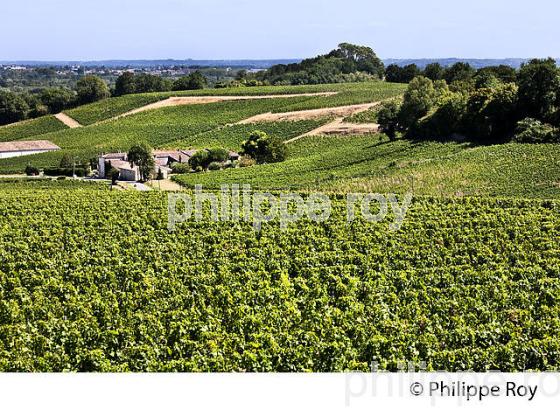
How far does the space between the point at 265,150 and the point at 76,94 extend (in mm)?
69809

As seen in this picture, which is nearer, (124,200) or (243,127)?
(124,200)

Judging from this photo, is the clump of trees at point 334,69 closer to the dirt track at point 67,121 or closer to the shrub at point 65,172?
the dirt track at point 67,121

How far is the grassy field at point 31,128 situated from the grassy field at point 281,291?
70.4 m

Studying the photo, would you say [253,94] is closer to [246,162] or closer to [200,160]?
[200,160]

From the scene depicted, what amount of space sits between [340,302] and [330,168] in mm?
35494

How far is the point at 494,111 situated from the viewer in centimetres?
5609

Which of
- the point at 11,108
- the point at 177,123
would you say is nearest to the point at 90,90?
the point at 11,108

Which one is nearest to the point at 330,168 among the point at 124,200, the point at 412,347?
the point at 124,200

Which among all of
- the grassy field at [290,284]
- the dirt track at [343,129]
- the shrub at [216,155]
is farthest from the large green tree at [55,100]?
the grassy field at [290,284]

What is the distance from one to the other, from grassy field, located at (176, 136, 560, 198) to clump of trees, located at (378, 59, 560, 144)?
2.61m

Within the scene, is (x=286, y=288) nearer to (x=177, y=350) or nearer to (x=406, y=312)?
(x=406, y=312)

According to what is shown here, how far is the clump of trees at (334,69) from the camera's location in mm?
130875

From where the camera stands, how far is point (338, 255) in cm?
2567
